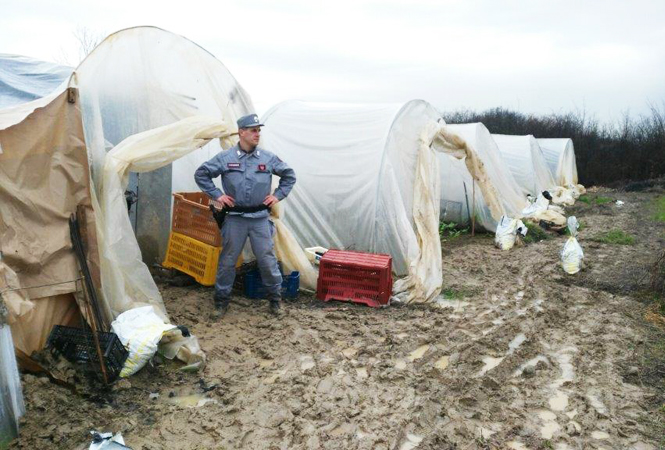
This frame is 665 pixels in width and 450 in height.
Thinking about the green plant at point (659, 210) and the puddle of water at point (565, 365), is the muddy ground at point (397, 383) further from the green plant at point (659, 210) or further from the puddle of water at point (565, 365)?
the green plant at point (659, 210)

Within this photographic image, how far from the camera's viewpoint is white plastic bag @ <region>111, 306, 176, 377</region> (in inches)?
155

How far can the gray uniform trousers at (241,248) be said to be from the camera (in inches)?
213

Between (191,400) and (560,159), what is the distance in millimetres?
19092

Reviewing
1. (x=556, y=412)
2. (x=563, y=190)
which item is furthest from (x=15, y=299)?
(x=563, y=190)

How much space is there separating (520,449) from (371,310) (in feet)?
9.31

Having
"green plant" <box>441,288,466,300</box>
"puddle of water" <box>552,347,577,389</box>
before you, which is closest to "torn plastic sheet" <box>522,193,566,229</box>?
"green plant" <box>441,288,466,300</box>

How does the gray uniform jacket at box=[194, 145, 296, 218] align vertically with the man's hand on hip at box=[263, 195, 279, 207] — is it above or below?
above

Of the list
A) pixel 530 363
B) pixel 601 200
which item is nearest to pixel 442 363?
Answer: pixel 530 363

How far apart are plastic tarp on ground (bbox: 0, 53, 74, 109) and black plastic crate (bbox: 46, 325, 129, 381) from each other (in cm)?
373

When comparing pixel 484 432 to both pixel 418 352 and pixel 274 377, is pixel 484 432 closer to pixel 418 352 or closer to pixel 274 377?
pixel 418 352

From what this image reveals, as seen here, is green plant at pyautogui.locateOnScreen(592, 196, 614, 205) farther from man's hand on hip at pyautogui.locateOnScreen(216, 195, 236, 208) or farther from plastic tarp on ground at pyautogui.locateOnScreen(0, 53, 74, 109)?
plastic tarp on ground at pyautogui.locateOnScreen(0, 53, 74, 109)

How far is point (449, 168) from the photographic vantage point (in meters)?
11.8

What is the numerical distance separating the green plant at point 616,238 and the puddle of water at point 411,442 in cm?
825

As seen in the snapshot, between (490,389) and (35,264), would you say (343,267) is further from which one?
(35,264)
